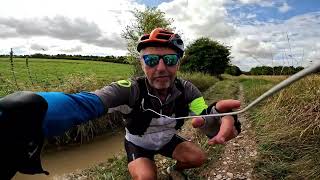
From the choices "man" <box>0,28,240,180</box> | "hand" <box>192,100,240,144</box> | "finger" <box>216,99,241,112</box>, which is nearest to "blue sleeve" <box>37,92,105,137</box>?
"man" <box>0,28,240,180</box>

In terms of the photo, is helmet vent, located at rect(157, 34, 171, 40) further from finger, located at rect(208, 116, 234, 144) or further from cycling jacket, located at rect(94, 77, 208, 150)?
finger, located at rect(208, 116, 234, 144)

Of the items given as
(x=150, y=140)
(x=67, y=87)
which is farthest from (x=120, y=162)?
(x=67, y=87)

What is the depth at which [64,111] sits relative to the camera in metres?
1.51

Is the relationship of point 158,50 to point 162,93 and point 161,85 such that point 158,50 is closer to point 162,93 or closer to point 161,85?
point 161,85

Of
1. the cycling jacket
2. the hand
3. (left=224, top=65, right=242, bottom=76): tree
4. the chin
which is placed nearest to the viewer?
the hand

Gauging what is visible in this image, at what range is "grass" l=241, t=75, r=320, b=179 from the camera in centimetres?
412

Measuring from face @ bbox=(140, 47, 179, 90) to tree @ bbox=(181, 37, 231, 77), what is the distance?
104ft

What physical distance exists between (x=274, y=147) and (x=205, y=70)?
32150 mm

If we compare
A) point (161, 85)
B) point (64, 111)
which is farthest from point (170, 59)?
point (64, 111)

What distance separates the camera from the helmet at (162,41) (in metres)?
3.19

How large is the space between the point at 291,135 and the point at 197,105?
2065 millimetres

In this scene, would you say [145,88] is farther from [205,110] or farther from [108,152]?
[108,152]

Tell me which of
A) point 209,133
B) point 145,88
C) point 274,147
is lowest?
point 274,147

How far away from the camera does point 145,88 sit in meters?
3.28
